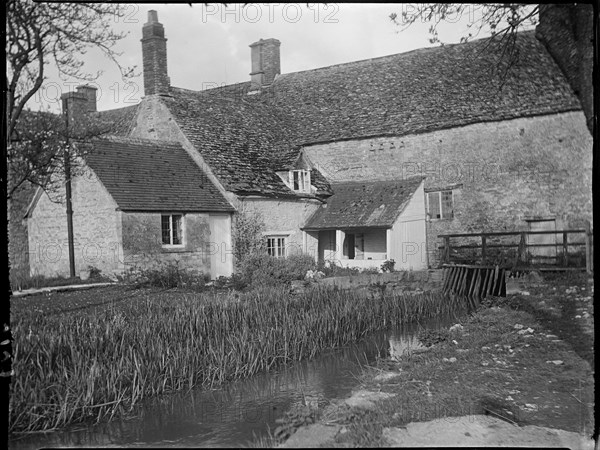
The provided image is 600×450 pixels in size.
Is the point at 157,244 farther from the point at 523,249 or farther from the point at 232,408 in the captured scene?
the point at 523,249

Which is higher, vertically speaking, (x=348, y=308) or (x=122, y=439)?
(x=348, y=308)

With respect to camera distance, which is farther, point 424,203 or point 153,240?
point 153,240

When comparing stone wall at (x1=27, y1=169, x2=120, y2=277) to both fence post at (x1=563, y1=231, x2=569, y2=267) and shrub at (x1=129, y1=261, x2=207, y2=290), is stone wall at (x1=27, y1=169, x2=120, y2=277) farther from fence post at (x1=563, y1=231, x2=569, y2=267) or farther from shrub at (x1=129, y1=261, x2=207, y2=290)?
fence post at (x1=563, y1=231, x2=569, y2=267)

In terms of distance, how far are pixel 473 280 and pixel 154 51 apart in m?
4.61

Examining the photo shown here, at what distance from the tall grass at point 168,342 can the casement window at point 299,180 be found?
55.8 inches

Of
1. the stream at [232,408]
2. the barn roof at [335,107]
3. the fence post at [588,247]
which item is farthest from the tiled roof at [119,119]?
the fence post at [588,247]

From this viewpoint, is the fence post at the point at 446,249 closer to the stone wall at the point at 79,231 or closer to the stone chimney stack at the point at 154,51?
the stone chimney stack at the point at 154,51

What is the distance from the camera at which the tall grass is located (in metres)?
4.80

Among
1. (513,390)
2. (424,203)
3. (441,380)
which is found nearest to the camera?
(513,390)

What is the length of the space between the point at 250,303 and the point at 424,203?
8.56 ft

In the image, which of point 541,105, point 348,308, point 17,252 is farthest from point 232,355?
point 541,105

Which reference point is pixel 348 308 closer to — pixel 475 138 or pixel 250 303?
pixel 250 303

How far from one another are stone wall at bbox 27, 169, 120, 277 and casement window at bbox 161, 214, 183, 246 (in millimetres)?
593

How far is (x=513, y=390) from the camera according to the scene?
5098 millimetres
